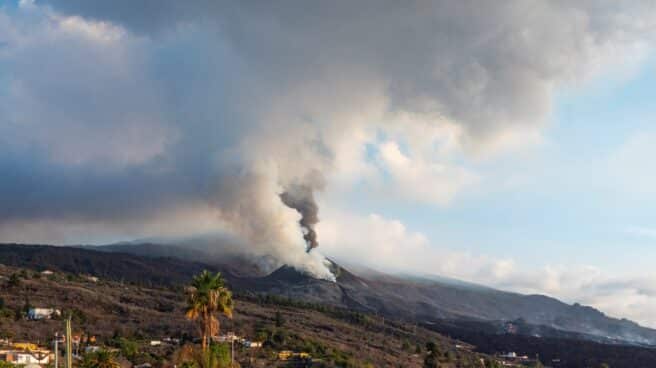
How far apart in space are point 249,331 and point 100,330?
3211 centimetres

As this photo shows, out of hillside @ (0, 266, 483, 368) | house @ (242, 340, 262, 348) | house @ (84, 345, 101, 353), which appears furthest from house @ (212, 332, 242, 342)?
house @ (84, 345, 101, 353)

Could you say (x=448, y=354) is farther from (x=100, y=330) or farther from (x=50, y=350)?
(x=50, y=350)

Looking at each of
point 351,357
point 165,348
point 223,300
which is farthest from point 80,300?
point 223,300

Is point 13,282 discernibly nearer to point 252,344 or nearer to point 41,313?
point 41,313

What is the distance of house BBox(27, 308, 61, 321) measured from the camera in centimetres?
14688

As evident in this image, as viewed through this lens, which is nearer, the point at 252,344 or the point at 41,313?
the point at 252,344

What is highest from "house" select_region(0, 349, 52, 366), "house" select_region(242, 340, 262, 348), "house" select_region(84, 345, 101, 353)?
"house" select_region(0, 349, 52, 366)

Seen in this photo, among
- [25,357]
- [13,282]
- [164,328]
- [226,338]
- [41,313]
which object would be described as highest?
[13,282]

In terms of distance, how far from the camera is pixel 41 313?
5896 inches

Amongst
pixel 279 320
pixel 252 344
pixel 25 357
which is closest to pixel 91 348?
pixel 25 357

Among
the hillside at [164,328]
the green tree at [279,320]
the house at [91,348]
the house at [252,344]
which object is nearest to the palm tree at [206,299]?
the hillside at [164,328]

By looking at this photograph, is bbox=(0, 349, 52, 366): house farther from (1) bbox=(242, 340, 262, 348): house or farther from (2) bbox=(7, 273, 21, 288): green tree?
(2) bbox=(7, 273, 21, 288): green tree

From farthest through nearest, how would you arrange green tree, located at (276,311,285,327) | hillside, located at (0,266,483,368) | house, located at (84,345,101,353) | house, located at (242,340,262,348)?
1. green tree, located at (276,311,285,327)
2. house, located at (242,340,262,348)
3. hillside, located at (0,266,483,368)
4. house, located at (84,345,101,353)

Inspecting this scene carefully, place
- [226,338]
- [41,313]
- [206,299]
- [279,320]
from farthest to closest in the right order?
[279,320], [41,313], [226,338], [206,299]
